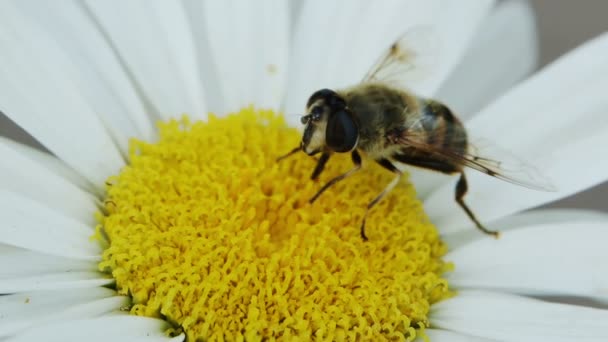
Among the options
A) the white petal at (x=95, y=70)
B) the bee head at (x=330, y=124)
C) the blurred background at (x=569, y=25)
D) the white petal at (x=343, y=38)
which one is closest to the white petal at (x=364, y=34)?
the white petal at (x=343, y=38)

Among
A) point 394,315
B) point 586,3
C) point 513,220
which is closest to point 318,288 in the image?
point 394,315

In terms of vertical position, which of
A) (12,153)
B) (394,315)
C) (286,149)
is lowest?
(394,315)

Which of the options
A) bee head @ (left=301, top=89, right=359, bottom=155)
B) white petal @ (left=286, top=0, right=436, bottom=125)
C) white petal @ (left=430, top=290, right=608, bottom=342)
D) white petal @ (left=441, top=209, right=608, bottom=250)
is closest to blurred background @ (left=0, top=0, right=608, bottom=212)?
white petal @ (left=441, top=209, right=608, bottom=250)

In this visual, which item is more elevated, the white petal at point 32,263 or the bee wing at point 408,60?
the bee wing at point 408,60

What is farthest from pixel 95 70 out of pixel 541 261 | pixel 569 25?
pixel 569 25

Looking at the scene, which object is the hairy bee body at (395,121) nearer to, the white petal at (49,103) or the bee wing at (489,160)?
the bee wing at (489,160)

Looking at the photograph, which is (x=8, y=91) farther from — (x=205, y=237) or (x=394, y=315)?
(x=394, y=315)
